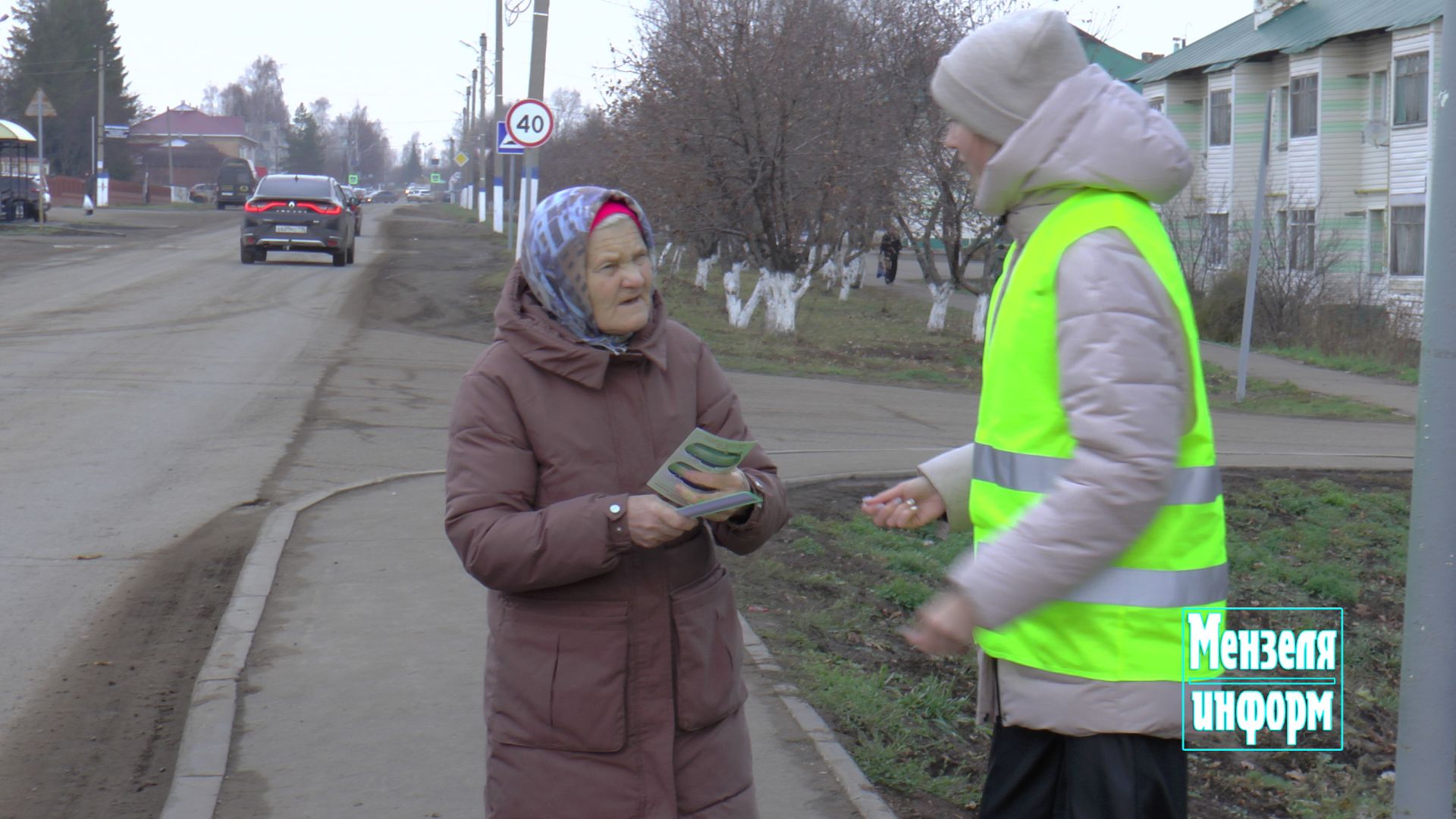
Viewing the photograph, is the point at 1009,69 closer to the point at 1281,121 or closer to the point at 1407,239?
the point at 1407,239

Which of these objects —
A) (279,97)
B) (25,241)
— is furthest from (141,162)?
(25,241)

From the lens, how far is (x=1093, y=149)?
2.16m

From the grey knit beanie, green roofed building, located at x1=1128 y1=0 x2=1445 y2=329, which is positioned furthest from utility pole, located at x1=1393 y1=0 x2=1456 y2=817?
green roofed building, located at x1=1128 y1=0 x2=1445 y2=329

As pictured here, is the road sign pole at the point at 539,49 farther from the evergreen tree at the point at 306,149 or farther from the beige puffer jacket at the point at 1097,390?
the evergreen tree at the point at 306,149

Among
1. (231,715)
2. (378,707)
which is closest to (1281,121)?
(378,707)

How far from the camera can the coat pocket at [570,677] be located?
8.93ft

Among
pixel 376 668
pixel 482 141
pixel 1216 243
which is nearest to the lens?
pixel 376 668

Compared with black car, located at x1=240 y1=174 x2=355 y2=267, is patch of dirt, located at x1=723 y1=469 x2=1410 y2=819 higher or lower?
lower

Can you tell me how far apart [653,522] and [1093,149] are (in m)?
1.00

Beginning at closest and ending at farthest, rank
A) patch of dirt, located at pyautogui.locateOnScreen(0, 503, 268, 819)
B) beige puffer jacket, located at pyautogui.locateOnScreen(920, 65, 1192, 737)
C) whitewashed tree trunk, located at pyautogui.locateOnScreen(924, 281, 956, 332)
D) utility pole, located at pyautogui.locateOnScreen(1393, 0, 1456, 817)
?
beige puffer jacket, located at pyautogui.locateOnScreen(920, 65, 1192, 737)
utility pole, located at pyautogui.locateOnScreen(1393, 0, 1456, 817)
patch of dirt, located at pyautogui.locateOnScreen(0, 503, 268, 819)
whitewashed tree trunk, located at pyautogui.locateOnScreen(924, 281, 956, 332)

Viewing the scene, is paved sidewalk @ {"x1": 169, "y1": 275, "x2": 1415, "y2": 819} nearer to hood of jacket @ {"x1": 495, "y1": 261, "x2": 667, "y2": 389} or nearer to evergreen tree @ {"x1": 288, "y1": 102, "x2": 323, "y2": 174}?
hood of jacket @ {"x1": 495, "y1": 261, "x2": 667, "y2": 389}

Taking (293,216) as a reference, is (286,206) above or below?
above

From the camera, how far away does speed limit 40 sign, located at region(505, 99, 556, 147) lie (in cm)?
1789

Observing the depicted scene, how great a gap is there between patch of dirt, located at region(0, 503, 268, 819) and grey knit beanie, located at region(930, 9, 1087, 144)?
3.30 metres
